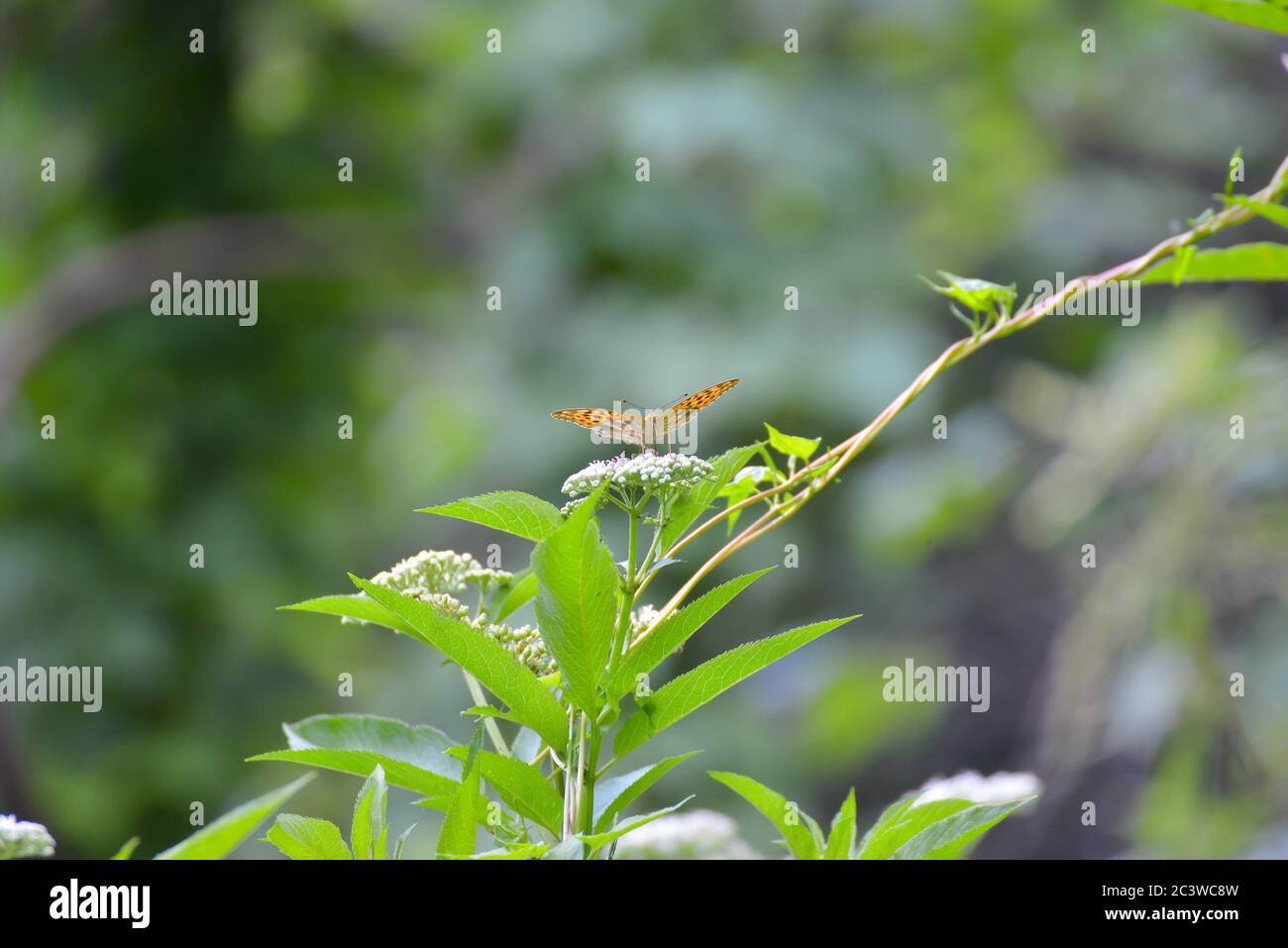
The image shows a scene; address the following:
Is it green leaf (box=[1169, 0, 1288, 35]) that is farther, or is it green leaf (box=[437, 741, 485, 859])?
green leaf (box=[1169, 0, 1288, 35])

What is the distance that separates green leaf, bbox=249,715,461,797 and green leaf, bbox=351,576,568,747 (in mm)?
58

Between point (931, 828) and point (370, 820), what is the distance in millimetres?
272

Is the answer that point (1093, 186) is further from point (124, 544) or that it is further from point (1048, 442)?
point (124, 544)

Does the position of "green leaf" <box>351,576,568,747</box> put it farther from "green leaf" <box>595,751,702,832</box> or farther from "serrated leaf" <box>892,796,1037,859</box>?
"serrated leaf" <box>892,796,1037,859</box>

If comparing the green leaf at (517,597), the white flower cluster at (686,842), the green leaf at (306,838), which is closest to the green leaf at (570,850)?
the green leaf at (306,838)

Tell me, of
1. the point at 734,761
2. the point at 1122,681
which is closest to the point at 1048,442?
the point at 1122,681

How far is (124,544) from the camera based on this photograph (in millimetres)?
4008

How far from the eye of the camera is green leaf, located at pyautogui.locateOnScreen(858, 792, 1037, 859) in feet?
2.03

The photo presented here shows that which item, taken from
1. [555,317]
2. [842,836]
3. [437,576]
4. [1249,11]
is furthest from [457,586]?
[555,317]

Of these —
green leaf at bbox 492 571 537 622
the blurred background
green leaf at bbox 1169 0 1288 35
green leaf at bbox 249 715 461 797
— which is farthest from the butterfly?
the blurred background

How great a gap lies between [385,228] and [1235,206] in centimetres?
451

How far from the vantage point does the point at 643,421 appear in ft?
2.78

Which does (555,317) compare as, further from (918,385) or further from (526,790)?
(526,790)
